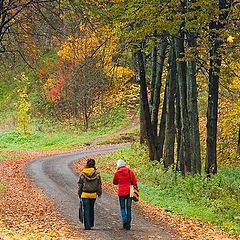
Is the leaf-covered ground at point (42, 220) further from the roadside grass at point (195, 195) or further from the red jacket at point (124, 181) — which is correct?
the red jacket at point (124, 181)

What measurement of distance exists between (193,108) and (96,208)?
240 inches

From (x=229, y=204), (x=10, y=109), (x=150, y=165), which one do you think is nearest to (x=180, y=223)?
(x=229, y=204)

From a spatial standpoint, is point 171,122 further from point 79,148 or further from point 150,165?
point 79,148

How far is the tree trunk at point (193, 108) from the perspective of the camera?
18281 millimetres

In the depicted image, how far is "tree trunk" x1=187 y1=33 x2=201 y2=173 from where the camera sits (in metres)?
18.3

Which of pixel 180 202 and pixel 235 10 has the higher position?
pixel 235 10

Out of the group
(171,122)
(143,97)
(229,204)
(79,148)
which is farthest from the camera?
(79,148)

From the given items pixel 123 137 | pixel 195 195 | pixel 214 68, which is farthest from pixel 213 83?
pixel 123 137

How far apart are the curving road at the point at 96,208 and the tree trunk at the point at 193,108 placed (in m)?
3.72

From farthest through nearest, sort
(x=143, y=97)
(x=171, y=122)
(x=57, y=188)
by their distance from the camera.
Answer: (x=143, y=97)
(x=171, y=122)
(x=57, y=188)

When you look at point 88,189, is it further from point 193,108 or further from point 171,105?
point 171,105

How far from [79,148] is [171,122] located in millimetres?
18560

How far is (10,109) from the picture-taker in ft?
195

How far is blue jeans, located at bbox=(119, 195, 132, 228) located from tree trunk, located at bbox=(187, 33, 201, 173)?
7.42 meters
